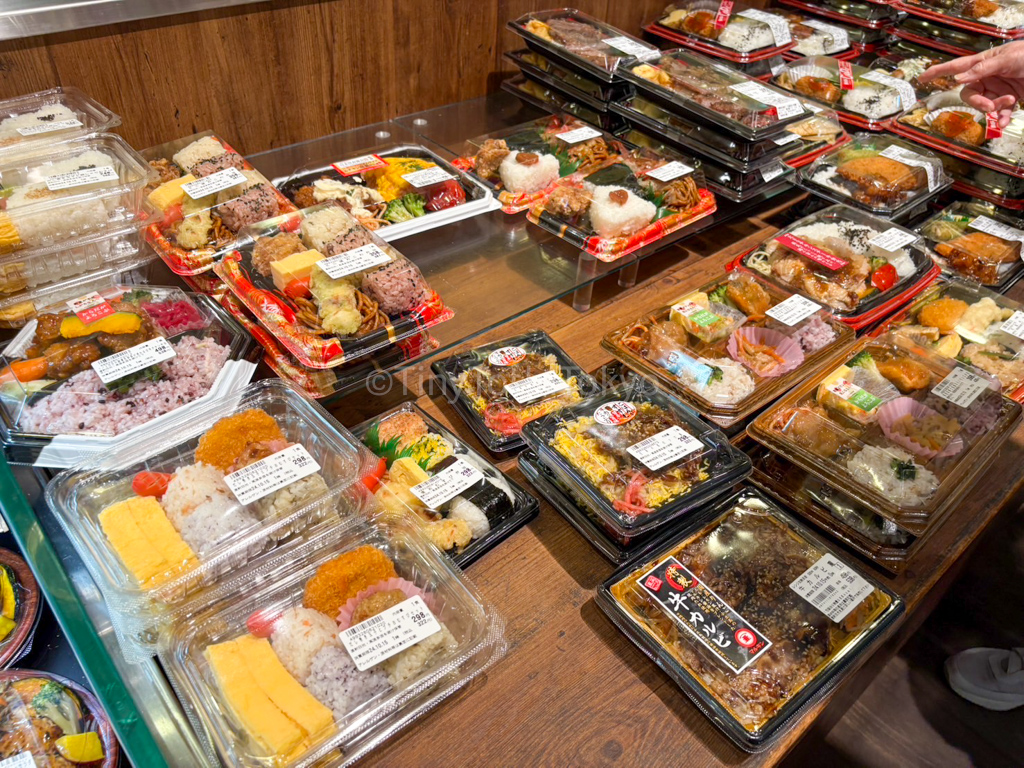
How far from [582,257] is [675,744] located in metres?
1.73

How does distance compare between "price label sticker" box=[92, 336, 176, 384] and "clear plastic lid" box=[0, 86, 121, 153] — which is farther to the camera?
"clear plastic lid" box=[0, 86, 121, 153]

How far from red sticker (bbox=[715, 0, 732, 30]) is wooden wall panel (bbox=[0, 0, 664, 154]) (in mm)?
1155

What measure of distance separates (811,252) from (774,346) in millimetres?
557

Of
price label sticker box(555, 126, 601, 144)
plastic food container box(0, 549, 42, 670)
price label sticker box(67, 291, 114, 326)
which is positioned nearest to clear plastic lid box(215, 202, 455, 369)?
price label sticker box(67, 291, 114, 326)

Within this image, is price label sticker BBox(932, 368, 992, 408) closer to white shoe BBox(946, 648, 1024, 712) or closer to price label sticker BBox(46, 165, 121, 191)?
white shoe BBox(946, 648, 1024, 712)

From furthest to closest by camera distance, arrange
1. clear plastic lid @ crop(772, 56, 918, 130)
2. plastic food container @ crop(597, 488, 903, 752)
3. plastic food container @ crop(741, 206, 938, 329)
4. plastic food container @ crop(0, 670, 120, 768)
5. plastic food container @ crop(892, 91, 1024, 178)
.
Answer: clear plastic lid @ crop(772, 56, 918, 130)
plastic food container @ crop(892, 91, 1024, 178)
plastic food container @ crop(741, 206, 938, 329)
plastic food container @ crop(597, 488, 903, 752)
plastic food container @ crop(0, 670, 120, 768)

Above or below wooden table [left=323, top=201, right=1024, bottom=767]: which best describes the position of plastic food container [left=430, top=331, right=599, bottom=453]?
above

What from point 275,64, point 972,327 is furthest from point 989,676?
point 275,64

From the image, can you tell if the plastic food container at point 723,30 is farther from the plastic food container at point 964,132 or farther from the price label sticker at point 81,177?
the price label sticker at point 81,177

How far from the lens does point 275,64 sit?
2750 millimetres

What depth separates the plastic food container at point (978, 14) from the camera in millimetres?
4266

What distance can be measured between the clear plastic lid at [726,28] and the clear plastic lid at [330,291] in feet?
9.10

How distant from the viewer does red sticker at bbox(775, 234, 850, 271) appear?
2.65 m

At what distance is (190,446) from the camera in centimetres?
180
